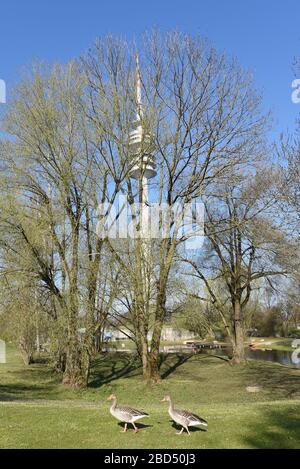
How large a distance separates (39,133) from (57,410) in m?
13.2

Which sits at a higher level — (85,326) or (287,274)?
(287,274)

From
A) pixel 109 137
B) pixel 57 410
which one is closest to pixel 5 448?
pixel 57 410

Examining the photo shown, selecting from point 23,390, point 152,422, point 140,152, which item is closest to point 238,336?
point 23,390

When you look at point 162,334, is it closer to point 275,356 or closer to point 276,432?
point 275,356

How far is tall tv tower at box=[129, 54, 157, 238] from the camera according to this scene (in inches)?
819

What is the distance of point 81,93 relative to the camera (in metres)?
20.5

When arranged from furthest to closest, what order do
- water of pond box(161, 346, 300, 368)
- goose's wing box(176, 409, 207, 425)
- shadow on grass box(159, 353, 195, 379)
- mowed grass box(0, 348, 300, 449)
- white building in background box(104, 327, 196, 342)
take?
water of pond box(161, 346, 300, 368) → white building in background box(104, 327, 196, 342) → shadow on grass box(159, 353, 195, 379) → mowed grass box(0, 348, 300, 449) → goose's wing box(176, 409, 207, 425)

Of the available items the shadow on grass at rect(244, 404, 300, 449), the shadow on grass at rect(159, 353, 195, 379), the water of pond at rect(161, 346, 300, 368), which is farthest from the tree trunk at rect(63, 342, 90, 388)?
the water of pond at rect(161, 346, 300, 368)

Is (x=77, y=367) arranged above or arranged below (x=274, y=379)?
above

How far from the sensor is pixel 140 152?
69.1ft

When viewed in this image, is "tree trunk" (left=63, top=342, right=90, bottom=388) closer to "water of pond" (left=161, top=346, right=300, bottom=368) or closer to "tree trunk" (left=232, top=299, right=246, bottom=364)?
"tree trunk" (left=232, top=299, right=246, bottom=364)

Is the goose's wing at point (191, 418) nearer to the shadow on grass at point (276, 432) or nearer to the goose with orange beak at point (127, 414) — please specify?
the goose with orange beak at point (127, 414)

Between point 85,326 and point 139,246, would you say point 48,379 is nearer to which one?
point 85,326

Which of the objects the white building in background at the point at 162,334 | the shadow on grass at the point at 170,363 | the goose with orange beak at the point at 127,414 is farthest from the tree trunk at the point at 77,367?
the goose with orange beak at the point at 127,414
